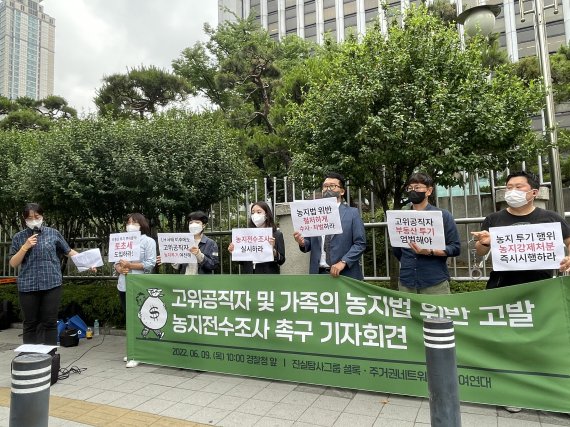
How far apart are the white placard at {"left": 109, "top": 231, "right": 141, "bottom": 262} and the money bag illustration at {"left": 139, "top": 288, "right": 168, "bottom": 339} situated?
21.2 inches

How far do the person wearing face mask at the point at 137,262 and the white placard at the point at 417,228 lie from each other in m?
3.25

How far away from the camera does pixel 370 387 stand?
3.97 metres

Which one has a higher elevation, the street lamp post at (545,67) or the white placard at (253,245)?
the street lamp post at (545,67)

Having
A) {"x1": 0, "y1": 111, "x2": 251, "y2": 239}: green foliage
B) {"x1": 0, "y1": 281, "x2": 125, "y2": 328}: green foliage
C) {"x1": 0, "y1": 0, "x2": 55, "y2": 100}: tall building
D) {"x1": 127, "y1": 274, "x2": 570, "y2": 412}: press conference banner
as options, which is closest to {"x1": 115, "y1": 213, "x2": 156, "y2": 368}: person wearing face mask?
{"x1": 127, "y1": 274, "x2": 570, "y2": 412}: press conference banner

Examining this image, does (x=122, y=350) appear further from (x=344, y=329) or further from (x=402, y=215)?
(x=402, y=215)

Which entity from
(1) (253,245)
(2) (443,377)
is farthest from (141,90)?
(2) (443,377)

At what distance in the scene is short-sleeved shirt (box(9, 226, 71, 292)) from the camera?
191 inches

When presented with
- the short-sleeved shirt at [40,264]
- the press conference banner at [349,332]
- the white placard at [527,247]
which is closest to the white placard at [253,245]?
the press conference banner at [349,332]

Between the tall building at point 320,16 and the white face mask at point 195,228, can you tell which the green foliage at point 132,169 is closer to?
the white face mask at point 195,228

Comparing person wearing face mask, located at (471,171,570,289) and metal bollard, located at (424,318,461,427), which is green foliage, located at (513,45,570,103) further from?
metal bollard, located at (424,318,461,427)

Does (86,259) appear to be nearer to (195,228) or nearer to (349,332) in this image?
(195,228)

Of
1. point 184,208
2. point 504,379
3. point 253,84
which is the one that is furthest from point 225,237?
point 253,84

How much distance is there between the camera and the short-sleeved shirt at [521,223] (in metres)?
3.69

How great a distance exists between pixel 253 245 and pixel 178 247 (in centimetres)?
97
